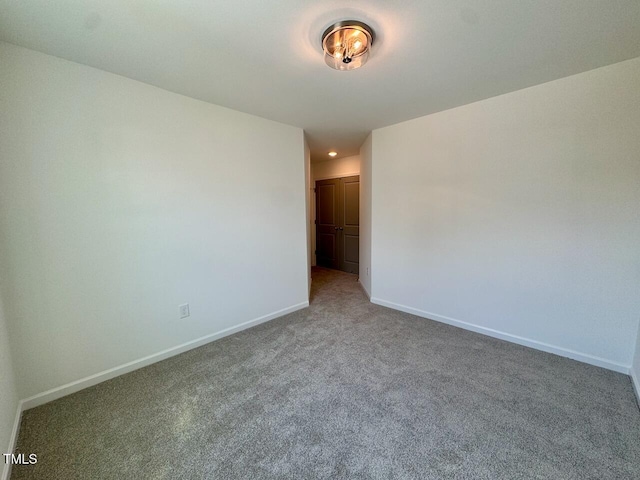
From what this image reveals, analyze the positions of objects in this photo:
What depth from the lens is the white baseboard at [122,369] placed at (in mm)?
1673

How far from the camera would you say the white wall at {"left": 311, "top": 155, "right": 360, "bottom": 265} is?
4723mm

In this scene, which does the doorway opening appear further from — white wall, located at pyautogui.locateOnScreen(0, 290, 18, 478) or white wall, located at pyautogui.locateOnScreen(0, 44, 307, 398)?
white wall, located at pyautogui.locateOnScreen(0, 290, 18, 478)

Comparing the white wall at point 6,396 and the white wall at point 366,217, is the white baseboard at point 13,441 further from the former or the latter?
the white wall at point 366,217

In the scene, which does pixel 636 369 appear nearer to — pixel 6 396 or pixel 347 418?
pixel 347 418

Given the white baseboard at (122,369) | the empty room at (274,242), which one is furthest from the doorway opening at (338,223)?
the white baseboard at (122,369)

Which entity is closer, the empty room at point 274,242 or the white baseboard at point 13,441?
the white baseboard at point 13,441

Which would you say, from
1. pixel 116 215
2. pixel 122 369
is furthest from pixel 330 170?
pixel 122 369

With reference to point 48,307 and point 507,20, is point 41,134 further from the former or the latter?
point 507,20

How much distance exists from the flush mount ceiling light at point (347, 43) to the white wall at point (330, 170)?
314cm

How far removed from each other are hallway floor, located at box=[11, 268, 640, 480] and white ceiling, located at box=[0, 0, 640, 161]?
236 cm

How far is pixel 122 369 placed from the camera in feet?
6.51

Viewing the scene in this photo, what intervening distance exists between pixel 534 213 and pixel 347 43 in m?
2.15

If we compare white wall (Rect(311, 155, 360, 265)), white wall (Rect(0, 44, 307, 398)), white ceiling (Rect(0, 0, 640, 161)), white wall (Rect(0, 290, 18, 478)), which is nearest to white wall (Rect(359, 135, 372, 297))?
white wall (Rect(311, 155, 360, 265))

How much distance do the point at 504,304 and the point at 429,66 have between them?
2.28 m
